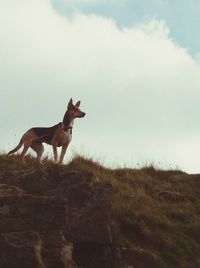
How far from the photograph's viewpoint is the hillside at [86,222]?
11016mm

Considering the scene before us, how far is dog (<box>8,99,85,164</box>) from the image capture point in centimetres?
1555

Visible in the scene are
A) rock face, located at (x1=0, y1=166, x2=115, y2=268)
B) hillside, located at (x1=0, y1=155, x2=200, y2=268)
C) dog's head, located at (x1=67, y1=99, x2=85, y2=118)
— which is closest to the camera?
rock face, located at (x1=0, y1=166, x2=115, y2=268)

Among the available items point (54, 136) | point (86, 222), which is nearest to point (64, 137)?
point (54, 136)

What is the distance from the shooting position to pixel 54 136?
51.0 feet

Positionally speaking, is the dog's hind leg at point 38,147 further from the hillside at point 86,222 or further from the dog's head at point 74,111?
the dog's head at point 74,111

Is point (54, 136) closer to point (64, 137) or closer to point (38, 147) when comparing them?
point (64, 137)

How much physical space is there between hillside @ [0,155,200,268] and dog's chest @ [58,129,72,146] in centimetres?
78

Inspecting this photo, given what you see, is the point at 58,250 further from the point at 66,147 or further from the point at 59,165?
the point at 66,147

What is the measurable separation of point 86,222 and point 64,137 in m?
3.58

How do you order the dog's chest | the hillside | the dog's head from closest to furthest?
the hillside
the dog's chest
the dog's head

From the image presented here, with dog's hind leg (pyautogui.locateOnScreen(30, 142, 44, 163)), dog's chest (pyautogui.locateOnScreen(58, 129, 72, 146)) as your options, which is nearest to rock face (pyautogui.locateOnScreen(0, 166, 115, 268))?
dog's chest (pyautogui.locateOnScreen(58, 129, 72, 146))

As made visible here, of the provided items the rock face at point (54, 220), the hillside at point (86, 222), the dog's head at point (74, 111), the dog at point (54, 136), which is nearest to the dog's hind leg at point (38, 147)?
the dog at point (54, 136)

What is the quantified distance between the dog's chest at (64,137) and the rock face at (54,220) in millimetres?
1570

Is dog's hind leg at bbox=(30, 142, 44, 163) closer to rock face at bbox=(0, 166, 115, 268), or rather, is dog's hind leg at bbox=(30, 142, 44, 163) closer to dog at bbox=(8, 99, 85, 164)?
dog at bbox=(8, 99, 85, 164)
